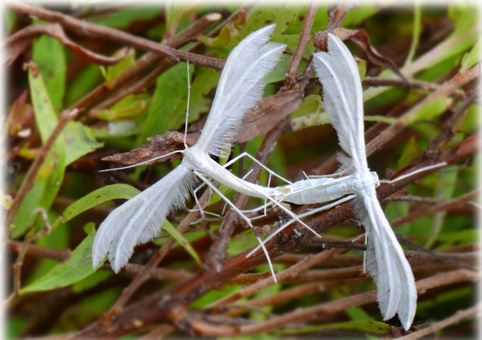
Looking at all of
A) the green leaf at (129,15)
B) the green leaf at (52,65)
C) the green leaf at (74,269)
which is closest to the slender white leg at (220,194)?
the green leaf at (74,269)

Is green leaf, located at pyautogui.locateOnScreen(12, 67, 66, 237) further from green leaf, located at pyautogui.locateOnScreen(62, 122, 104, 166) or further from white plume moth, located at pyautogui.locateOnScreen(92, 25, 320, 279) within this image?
white plume moth, located at pyautogui.locateOnScreen(92, 25, 320, 279)

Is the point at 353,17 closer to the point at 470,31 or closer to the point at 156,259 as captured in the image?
the point at 470,31

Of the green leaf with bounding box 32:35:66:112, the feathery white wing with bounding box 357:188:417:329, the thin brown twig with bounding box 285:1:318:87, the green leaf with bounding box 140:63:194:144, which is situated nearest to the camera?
the feathery white wing with bounding box 357:188:417:329

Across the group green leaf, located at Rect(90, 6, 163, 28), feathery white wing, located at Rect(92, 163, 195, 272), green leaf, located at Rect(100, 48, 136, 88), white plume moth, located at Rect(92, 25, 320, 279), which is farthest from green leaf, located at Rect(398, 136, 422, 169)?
green leaf, located at Rect(90, 6, 163, 28)

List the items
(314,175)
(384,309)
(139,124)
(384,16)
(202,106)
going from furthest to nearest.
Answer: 1. (384,16)
2. (139,124)
3. (202,106)
4. (314,175)
5. (384,309)

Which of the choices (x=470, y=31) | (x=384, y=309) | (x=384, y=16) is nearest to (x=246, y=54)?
(x=384, y=309)

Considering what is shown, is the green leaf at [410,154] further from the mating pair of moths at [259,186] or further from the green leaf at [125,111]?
the green leaf at [125,111]
